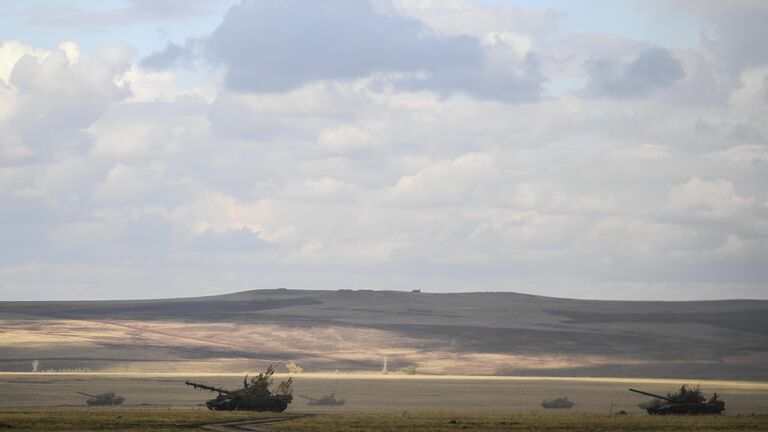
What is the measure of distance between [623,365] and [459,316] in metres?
46.7

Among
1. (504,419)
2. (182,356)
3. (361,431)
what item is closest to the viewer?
(361,431)

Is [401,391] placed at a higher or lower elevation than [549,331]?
lower

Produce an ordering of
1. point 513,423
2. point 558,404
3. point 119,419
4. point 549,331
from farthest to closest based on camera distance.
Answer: point 549,331
point 558,404
point 513,423
point 119,419

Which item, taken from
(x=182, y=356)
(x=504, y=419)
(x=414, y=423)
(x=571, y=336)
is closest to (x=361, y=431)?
(x=414, y=423)

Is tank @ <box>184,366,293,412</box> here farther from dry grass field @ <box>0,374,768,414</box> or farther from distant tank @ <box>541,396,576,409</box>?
distant tank @ <box>541,396,576,409</box>

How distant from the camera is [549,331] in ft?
575

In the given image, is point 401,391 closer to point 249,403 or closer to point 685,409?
point 249,403

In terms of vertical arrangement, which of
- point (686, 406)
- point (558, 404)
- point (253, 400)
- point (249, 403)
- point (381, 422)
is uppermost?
point (686, 406)

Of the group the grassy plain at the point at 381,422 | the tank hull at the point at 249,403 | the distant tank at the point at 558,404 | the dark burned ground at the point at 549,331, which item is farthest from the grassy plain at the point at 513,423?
the dark burned ground at the point at 549,331

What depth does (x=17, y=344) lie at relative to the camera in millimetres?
147375

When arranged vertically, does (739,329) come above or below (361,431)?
above

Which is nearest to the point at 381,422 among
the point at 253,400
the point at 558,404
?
the point at 253,400

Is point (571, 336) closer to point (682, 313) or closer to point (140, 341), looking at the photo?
point (682, 313)

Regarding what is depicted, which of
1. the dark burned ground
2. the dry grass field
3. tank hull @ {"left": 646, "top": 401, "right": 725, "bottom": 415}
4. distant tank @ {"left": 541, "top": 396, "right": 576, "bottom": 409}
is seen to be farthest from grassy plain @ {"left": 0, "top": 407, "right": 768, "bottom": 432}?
the dark burned ground
